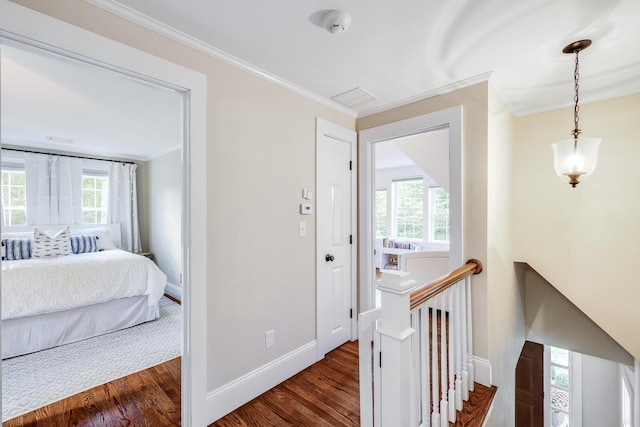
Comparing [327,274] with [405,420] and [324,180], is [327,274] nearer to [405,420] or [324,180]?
[324,180]

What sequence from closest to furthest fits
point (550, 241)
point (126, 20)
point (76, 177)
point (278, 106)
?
point (126, 20) → point (278, 106) → point (550, 241) → point (76, 177)

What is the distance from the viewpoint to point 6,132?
3.64m

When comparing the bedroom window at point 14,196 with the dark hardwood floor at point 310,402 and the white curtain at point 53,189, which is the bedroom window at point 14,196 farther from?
the dark hardwood floor at point 310,402

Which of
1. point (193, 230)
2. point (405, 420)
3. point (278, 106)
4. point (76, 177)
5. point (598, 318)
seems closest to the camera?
point (405, 420)

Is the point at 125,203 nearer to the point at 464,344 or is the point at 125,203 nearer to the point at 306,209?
the point at 306,209

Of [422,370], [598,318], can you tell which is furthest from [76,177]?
[598,318]

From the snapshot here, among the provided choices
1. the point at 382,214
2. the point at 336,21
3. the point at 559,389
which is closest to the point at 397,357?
the point at 336,21

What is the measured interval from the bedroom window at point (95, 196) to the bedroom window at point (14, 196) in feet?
2.27

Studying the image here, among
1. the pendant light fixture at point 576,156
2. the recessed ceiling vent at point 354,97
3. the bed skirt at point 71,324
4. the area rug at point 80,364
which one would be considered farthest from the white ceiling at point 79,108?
the pendant light fixture at point 576,156

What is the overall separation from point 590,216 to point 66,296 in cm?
522

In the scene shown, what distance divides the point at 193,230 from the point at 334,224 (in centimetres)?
138

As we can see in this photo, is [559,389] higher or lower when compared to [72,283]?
lower

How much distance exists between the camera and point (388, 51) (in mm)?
1815

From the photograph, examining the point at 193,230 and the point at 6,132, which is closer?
the point at 193,230
